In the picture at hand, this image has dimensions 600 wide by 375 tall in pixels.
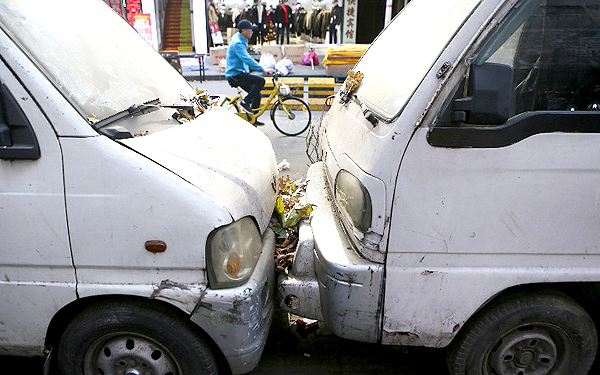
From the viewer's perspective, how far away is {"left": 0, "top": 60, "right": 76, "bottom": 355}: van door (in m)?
1.92

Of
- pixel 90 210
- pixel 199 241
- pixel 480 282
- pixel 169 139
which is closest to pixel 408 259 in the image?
pixel 480 282

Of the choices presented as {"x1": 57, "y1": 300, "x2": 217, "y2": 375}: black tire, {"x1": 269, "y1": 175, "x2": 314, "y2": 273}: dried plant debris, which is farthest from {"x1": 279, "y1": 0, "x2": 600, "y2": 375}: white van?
{"x1": 57, "y1": 300, "x2": 217, "y2": 375}: black tire

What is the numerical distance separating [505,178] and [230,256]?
1315mm

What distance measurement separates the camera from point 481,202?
2041 millimetres

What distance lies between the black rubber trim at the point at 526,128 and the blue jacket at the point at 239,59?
24.0 feet

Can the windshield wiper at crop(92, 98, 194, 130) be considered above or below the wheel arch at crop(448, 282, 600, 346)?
above

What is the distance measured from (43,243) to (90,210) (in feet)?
0.93

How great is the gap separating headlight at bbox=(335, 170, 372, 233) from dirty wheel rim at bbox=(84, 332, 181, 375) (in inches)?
44.6

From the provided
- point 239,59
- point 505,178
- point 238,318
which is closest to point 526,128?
point 505,178

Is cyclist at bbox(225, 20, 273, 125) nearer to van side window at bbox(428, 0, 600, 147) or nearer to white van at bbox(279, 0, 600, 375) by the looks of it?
white van at bbox(279, 0, 600, 375)

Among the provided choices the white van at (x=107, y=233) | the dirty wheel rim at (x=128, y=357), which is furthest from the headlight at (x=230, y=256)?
the dirty wheel rim at (x=128, y=357)

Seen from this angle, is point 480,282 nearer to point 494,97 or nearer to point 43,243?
point 494,97

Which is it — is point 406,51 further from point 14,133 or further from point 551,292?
point 14,133

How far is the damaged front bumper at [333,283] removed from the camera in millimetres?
2133
